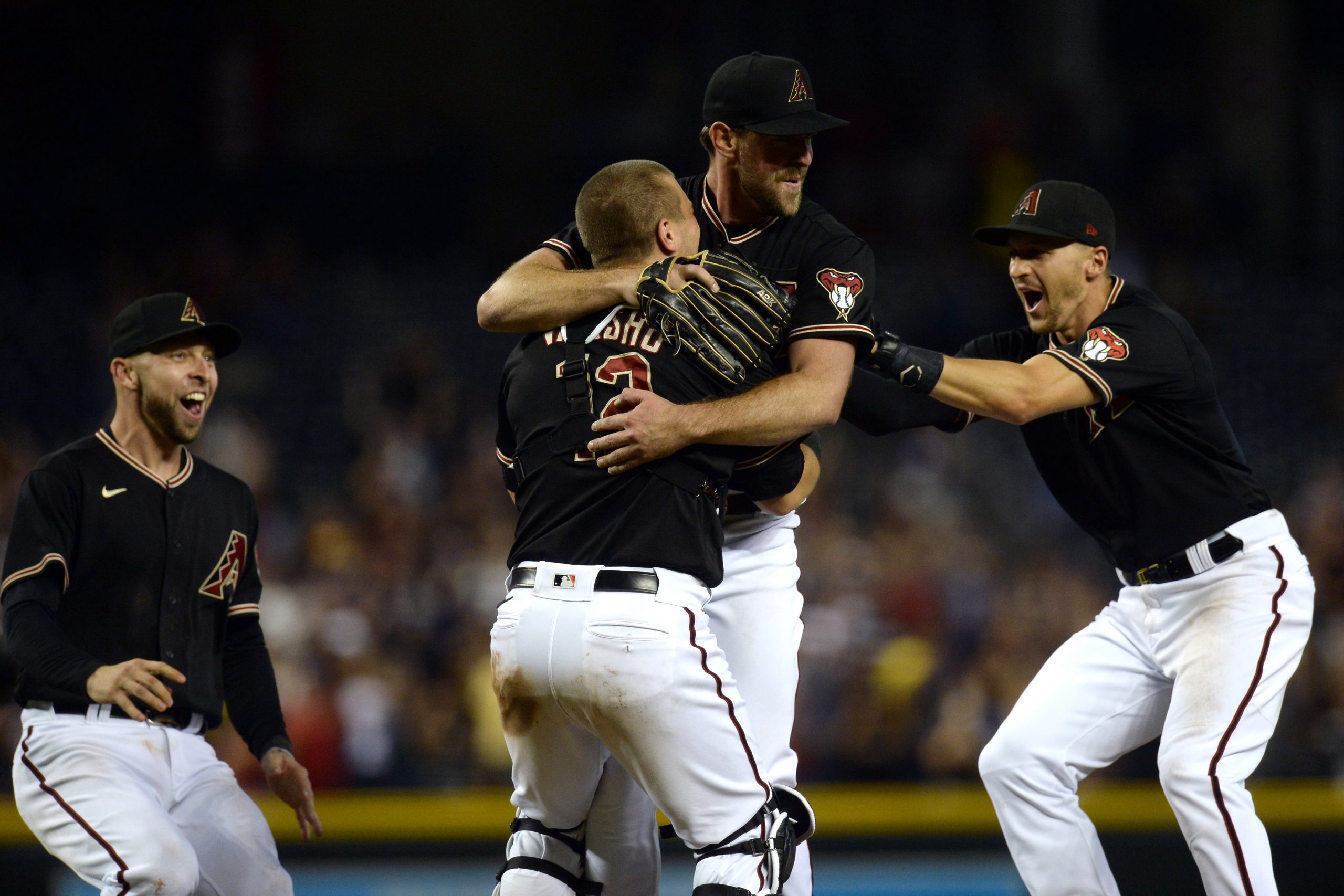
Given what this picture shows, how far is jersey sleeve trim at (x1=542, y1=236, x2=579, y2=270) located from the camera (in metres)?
4.31

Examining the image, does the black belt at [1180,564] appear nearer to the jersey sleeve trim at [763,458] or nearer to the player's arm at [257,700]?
the jersey sleeve trim at [763,458]

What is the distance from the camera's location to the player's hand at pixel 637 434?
3.55 metres

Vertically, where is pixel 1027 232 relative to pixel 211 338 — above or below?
above

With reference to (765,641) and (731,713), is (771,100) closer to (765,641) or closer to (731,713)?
(765,641)

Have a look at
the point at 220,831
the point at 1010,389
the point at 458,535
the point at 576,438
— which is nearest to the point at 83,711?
the point at 220,831

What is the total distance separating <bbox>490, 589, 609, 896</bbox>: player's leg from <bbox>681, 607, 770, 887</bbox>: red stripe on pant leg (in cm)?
28

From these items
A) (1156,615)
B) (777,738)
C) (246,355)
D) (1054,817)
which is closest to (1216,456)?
(1156,615)

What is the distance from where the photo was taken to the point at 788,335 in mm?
3912

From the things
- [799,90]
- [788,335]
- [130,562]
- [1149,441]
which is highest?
[799,90]

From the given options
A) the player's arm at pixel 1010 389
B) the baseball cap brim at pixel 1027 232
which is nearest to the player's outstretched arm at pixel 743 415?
the player's arm at pixel 1010 389

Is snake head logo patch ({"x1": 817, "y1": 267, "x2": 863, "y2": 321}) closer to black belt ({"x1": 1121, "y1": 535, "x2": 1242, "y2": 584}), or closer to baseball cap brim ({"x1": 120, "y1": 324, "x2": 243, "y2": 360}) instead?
black belt ({"x1": 1121, "y1": 535, "x2": 1242, "y2": 584})

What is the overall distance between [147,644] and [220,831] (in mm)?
614

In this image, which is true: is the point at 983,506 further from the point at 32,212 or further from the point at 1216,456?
the point at 32,212

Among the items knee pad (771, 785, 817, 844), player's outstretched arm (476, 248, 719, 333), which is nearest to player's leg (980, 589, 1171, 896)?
knee pad (771, 785, 817, 844)
